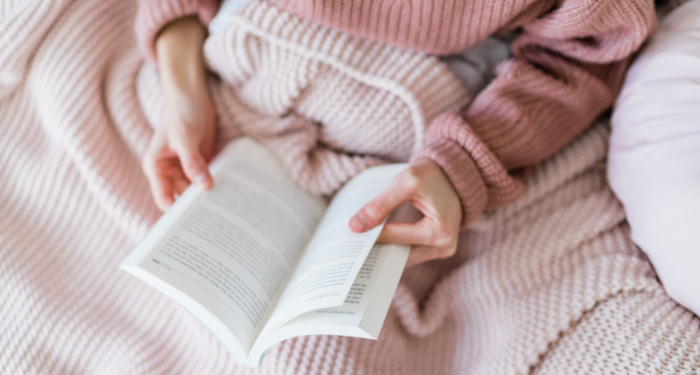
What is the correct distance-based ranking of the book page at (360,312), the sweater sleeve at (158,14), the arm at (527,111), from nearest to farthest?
the book page at (360,312), the arm at (527,111), the sweater sleeve at (158,14)

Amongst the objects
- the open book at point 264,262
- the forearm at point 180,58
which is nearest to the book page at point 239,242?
the open book at point 264,262

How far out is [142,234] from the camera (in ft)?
2.26

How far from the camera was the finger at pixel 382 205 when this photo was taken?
52 cm

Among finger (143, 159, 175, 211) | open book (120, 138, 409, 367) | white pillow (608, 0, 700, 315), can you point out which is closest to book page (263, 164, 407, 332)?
open book (120, 138, 409, 367)

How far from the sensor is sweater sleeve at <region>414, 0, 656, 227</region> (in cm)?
58

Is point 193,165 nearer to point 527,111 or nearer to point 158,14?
point 158,14

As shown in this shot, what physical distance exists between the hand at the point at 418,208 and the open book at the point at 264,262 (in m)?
0.02

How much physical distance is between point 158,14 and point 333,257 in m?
0.53

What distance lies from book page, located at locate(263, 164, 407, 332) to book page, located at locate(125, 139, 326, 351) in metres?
0.03

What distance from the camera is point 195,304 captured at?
1.65 feet

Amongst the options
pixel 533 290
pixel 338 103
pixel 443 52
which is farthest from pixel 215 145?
pixel 533 290

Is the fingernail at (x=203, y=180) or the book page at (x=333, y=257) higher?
the fingernail at (x=203, y=180)

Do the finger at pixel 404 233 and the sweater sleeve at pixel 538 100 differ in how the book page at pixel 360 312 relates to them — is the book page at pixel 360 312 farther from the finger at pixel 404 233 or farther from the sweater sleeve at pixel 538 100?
the sweater sleeve at pixel 538 100

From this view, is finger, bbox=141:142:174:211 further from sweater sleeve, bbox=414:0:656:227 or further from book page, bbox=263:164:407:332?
sweater sleeve, bbox=414:0:656:227
